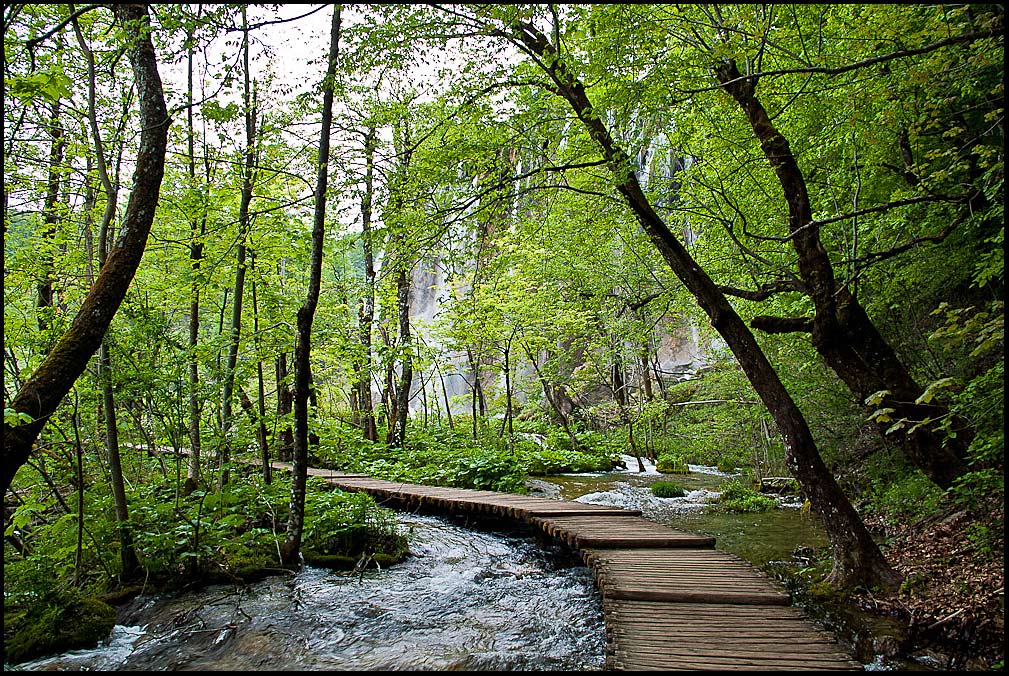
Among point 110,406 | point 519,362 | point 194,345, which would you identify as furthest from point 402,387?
point 110,406

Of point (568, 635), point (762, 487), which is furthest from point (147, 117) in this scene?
point (762, 487)

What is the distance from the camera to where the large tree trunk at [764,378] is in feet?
18.0

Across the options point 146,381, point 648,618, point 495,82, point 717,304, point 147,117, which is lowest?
point 648,618

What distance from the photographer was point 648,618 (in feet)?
14.6

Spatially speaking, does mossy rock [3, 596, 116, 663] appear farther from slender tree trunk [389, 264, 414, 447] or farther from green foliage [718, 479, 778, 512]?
slender tree trunk [389, 264, 414, 447]

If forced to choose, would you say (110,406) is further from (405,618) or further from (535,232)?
(535,232)

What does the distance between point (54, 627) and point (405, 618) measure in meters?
2.96

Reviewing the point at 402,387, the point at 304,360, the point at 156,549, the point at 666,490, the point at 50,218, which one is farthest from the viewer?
the point at 402,387

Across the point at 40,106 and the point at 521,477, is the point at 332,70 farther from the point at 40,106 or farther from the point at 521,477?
the point at 521,477

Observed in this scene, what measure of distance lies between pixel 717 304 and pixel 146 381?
239 inches

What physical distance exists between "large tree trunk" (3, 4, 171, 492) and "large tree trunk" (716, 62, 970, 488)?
5629mm

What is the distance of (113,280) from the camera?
15.3 ft

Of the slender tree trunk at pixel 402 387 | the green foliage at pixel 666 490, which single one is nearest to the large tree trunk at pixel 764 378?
the green foliage at pixel 666 490

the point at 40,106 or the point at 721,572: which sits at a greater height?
the point at 40,106
